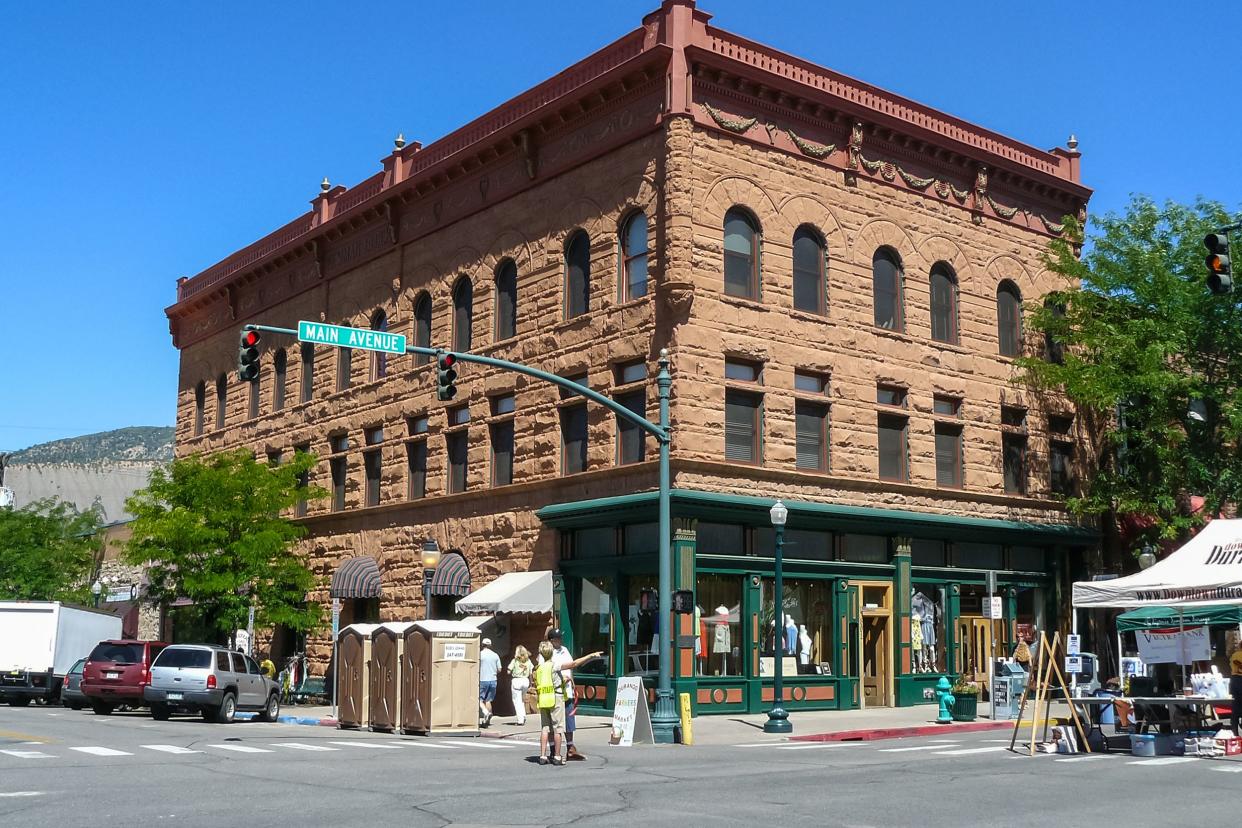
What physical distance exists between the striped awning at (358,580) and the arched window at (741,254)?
14.7 m

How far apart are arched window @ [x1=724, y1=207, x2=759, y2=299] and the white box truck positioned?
73.8 ft

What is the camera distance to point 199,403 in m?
51.2

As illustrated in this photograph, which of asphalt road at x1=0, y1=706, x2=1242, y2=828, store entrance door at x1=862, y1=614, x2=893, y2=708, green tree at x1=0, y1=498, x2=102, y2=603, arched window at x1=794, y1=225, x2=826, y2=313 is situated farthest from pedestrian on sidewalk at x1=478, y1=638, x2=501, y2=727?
green tree at x1=0, y1=498, x2=102, y2=603

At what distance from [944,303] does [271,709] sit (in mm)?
19772

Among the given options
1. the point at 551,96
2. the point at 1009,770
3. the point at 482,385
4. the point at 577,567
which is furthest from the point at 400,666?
the point at 551,96

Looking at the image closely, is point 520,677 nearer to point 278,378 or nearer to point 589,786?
point 589,786

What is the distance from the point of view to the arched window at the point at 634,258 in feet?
99.3

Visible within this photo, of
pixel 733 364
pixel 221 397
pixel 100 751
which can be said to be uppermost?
pixel 221 397

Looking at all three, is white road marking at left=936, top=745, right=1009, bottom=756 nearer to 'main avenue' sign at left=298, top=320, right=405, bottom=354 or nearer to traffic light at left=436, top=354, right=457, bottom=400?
traffic light at left=436, top=354, right=457, bottom=400

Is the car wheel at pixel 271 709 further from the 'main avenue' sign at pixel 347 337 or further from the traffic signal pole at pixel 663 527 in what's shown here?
the 'main avenue' sign at pixel 347 337

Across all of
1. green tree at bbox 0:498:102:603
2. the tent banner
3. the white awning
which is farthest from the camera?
green tree at bbox 0:498:102:603

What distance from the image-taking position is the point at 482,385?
35031 millimetres

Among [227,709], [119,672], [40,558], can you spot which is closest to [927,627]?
[227,709]

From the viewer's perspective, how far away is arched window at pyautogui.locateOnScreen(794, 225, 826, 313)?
104 feet
